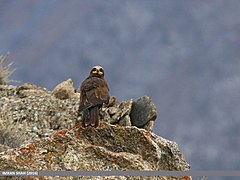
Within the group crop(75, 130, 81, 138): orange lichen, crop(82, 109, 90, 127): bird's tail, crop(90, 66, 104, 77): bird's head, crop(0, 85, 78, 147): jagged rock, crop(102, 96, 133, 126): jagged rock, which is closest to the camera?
crop(75, 130, 81, 138): orange lichen

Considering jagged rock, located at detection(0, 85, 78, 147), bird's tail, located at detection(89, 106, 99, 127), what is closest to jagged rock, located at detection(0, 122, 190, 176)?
bird's tail, located at detection(89, 106, 99, 127)

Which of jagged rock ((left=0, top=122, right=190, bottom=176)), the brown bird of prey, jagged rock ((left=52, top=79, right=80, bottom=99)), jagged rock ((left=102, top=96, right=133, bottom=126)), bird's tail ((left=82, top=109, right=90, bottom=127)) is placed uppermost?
jagged rock ((left=52, top=79, right=80, bottom=99))

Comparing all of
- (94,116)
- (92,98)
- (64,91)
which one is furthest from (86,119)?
(64,91)

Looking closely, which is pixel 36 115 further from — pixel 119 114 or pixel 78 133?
pixel 78 133

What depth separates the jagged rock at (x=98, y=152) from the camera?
18.3 feet

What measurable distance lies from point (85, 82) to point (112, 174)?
3117 mm

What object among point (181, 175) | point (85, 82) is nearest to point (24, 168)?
point (181, 175)

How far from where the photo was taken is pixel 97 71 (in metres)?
9.27

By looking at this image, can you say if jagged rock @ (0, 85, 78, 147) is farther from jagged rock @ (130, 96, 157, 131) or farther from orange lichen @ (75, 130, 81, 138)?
orange lichen @ (75, 130, 81, 138)

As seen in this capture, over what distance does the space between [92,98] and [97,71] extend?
161cm

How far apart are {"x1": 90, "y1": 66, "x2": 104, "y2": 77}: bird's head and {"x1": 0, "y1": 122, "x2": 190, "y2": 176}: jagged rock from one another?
2712 millimetres

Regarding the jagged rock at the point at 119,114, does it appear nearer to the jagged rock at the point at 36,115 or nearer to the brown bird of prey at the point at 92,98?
the jagged rock at the point at 36,115

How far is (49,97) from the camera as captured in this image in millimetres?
13555

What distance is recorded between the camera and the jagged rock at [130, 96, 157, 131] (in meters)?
12.4
